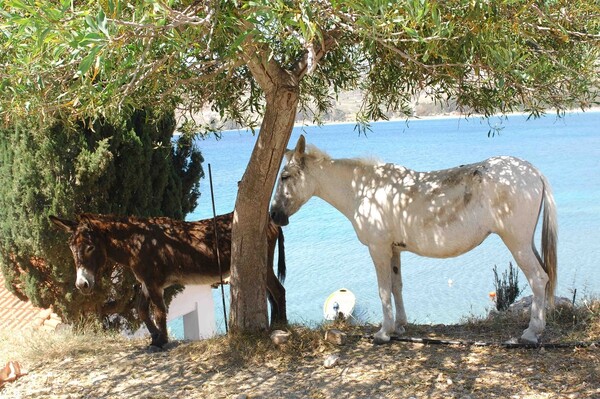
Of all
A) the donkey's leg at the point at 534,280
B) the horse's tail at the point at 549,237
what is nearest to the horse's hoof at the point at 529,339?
the donkey's leg at the point at 534,280

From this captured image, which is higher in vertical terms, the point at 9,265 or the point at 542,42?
the point at 542,42

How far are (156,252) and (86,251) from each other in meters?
0.68

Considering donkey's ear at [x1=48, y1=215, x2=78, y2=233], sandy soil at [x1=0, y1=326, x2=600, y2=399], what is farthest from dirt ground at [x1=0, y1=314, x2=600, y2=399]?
donkey's ear at [x1=48, y1=215, x2=78, y2=233]

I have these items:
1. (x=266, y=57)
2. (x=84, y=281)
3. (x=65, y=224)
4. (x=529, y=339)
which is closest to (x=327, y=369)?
(x=529, y=339)

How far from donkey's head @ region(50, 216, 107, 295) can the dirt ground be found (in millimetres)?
859

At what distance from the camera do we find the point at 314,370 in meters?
5.93

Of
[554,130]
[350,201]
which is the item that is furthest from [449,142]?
[350,201]

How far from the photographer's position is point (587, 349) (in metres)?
5.84

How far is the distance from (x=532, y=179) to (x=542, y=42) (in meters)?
1.28

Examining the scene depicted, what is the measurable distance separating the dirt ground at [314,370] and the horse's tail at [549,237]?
0.65 metres

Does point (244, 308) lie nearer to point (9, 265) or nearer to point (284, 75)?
point (284, 75)

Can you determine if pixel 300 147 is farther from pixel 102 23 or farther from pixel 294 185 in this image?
pixel 102 23

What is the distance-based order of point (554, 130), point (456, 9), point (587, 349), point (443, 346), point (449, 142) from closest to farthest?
Result: 1. point (456, 9)
2. point (587, 349)
3. point (443, 346)
4. point (449, 142)
5. point (554, 130)

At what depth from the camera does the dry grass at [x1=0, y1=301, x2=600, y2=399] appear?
211 inches
